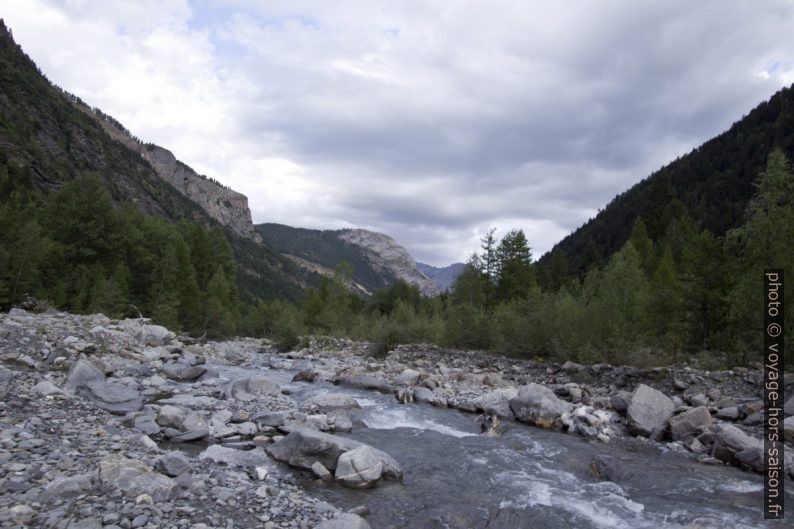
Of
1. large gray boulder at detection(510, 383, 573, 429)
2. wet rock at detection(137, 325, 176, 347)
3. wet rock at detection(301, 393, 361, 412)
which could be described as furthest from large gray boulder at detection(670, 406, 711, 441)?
wet rock at detection(137, 325, 176, 347)

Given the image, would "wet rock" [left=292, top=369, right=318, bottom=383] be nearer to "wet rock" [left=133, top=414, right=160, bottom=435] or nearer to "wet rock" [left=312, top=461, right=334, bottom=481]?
"wet rock" [left=133, top=414, right=160, bottom=435]

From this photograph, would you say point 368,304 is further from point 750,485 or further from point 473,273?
point 750,485

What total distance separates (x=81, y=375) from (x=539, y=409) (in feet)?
42.0

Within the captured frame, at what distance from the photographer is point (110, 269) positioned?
34.8m

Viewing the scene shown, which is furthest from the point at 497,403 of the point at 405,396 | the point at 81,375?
the point at 81,375

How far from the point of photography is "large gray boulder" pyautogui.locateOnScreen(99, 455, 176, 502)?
20.2ft

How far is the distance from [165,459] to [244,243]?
6477 inches

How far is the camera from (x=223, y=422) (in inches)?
438

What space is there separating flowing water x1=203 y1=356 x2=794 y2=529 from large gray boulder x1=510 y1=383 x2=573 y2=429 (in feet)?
2.87

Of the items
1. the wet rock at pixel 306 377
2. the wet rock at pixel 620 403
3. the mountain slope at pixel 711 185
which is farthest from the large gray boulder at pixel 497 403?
the mountain slope at pixel 711 185

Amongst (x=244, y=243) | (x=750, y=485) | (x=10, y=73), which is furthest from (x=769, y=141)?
(x=244, y=243)

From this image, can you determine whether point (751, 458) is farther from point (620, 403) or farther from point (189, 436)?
point (189, 436)

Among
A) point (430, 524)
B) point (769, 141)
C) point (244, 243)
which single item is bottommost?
point (430, 524)

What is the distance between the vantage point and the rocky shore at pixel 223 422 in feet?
20.4
